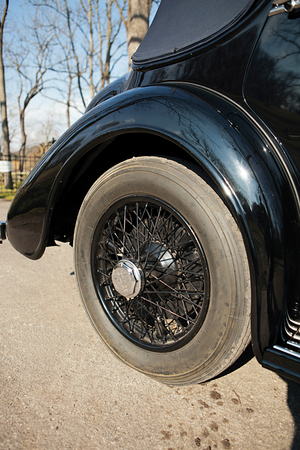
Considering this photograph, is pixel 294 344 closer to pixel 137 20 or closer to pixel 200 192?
pixel 200 192

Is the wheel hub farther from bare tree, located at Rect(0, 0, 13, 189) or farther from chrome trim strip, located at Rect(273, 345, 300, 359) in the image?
bare tree, located at Rect(0, 0, 13, 189)

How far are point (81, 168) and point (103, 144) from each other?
0.72ft

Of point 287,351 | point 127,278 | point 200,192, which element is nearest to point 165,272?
point 127,278

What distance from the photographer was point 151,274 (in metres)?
1.62

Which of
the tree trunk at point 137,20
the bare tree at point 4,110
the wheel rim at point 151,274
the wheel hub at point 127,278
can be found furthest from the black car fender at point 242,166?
the bare tree at point 4,110

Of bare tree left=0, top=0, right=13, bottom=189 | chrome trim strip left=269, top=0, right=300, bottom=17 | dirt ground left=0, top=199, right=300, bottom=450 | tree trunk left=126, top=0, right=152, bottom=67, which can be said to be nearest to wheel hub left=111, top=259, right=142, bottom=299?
dirt ground left=0, top=199, right=300, bottom=450

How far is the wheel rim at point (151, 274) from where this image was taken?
61.3 inches

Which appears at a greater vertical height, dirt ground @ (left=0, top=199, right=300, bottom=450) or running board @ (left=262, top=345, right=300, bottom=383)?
running board @ (left=262, top=345, right=300, bottom=383)

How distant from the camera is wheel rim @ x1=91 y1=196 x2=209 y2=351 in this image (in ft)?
5.11

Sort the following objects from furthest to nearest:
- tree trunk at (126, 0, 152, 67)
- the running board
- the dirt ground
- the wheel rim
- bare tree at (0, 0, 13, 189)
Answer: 1. bare tree at (0, 0, 13, 189)
2. tree trunk at (126, 0, 152, 67)
3. the wheel rim
4. the dirt ground
5. the running board

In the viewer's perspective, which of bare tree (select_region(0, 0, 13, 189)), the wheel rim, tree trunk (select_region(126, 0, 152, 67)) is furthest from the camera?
bare tree (select_region(0, 0, 13, 189))

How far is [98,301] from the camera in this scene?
1854 mm

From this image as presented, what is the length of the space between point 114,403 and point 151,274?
61cm

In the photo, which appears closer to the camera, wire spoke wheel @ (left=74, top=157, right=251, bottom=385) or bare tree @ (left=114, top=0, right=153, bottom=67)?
wire spoke wheel @ (left=74, top=157, right=251, bottom=385)
